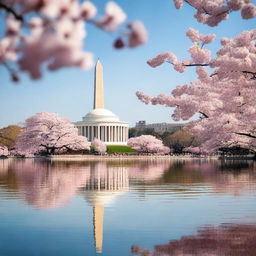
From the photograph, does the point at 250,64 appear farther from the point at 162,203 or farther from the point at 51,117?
the point at 51,117

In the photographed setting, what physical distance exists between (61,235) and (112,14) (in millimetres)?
8983

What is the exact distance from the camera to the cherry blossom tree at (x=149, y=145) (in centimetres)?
12400

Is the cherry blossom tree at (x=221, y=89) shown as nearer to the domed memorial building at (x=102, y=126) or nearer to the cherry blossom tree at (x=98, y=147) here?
the cherry blossom tree at (x=98, y=147)

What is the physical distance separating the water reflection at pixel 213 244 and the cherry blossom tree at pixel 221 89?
13.4 ft

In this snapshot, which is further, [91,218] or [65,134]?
[65,134]

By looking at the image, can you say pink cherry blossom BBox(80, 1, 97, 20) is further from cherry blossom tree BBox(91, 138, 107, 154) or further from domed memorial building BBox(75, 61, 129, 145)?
domed memorial building BBox(75, 61, 129, 145)

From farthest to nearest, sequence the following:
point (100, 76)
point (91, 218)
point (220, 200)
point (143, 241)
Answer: point (100, 76) → point (220, 200) → point (91, 218) → point (143, 241)

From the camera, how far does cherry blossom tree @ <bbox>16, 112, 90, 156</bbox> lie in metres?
82.0

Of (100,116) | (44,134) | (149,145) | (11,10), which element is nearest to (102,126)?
(100,116)

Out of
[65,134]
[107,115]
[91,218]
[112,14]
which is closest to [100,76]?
[107,115]

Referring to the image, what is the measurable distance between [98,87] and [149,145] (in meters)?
20.6

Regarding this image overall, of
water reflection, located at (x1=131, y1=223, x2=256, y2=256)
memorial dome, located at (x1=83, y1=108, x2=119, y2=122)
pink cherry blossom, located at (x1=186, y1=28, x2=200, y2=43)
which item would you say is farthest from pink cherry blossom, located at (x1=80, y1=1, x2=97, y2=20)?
memorial dome, located at (x1=83, y1=108, x2=119, y2=122)

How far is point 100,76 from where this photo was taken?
122 meters

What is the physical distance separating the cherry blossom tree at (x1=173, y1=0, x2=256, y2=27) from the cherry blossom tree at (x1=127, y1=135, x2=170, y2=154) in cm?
11172
